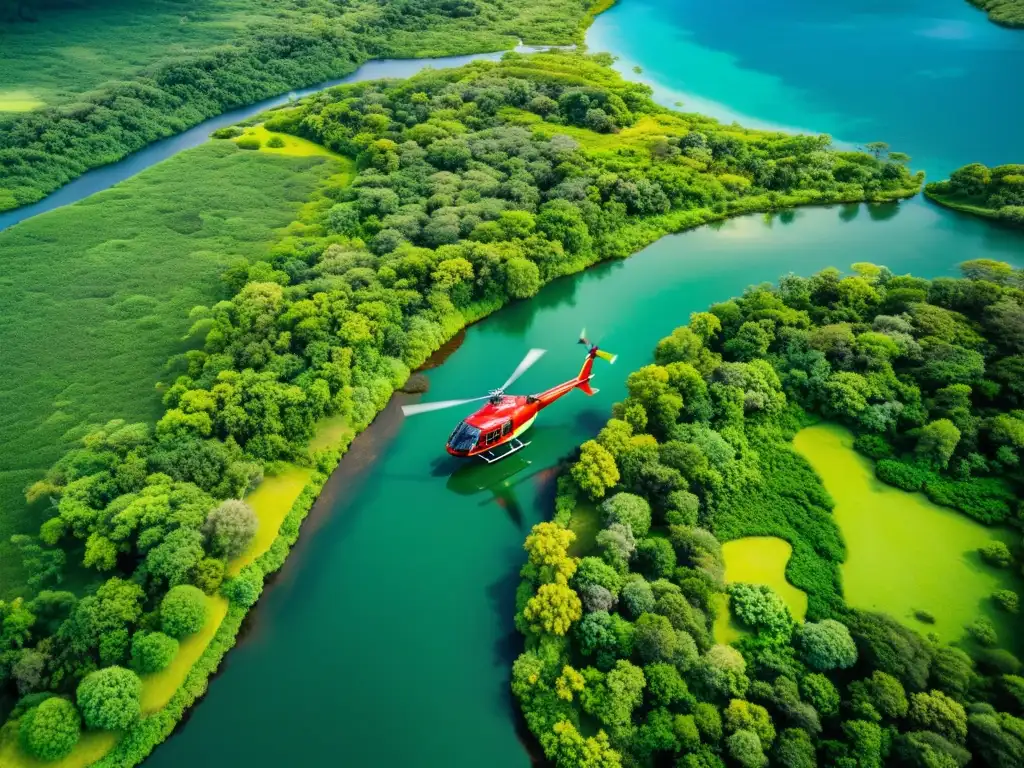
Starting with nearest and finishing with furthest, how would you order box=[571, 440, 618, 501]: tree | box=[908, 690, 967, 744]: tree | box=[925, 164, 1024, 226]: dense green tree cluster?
1. box=[908, 690, 967, 744]: tree
2. box=[571, 440, 618, 501]: tree
3. box=[925, 164, 1024, 226]: dense green tree cluster

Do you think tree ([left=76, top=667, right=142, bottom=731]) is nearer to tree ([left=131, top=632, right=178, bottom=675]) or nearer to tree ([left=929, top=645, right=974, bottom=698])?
tree ([left=131, top=632, right=178, bottom=675])

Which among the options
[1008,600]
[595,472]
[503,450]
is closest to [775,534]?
[595,472]

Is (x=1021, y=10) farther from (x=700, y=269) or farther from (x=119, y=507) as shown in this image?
(x=119, y=507)

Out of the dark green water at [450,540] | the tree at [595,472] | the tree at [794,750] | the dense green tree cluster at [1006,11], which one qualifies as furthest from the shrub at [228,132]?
the dense green tree cluster at [1006,11]

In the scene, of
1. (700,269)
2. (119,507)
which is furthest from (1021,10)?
(119,507)

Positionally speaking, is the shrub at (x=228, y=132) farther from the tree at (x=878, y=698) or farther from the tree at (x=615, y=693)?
the tree at (x=878, y=698)

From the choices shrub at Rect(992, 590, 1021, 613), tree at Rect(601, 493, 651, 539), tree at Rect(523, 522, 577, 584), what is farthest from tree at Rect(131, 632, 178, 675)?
shrub at Rect(992, 590, 1021, 613)
